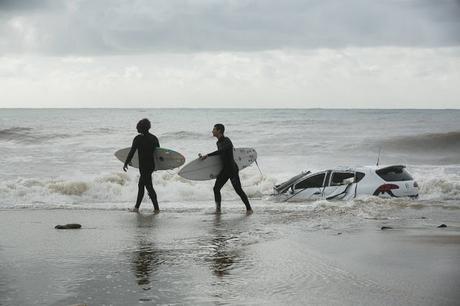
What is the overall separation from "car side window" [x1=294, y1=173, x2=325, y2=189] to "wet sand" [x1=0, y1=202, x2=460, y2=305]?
334cm

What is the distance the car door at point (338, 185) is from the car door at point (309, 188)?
20 centimetres

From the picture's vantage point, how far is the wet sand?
271 inches

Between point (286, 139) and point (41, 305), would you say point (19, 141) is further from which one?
point (41, 305)

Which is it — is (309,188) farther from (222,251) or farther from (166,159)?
(222,251)

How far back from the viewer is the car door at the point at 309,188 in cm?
1675

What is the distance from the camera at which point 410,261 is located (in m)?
8.70

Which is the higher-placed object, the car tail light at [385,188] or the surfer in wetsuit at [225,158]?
the surfer in wetsuit at [225,158]

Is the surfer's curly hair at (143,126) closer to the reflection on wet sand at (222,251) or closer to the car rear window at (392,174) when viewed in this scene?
the reflection on wet sand at (222,251)

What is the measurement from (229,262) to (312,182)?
27.8 ft

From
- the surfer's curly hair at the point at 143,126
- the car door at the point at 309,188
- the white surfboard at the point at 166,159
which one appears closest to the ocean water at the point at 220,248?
the car door at the point at 309,188

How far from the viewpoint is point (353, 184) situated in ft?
53.1

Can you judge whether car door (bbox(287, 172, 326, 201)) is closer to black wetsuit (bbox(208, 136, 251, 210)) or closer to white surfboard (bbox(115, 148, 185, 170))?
black wetsuit (bbox(208, 136, 251, 210))

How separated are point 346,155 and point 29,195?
23422 millimetres

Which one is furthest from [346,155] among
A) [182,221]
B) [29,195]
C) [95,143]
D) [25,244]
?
[25,244]
